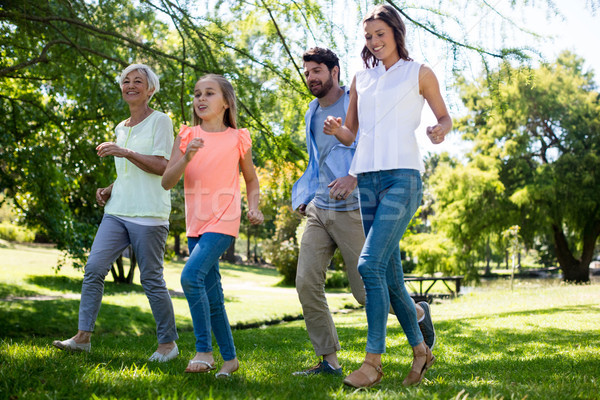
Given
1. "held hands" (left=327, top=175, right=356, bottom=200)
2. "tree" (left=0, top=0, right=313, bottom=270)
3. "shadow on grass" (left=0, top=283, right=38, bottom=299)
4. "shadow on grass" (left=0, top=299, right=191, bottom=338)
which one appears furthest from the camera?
"shadow on grass" (left=0, top=283, right=38, bottom=299)

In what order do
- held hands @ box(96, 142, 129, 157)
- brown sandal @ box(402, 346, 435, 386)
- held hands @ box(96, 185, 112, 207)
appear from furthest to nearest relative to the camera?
held hands @ box(96, 185, 112, 207) < held hands @ box(96, 142, 129, 157) < brown sandal @ box(402, 346, 435, 386)

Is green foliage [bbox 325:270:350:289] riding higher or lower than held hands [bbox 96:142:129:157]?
lower

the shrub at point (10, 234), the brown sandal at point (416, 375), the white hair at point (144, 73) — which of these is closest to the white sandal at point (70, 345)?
the white hair at point (144, 73)

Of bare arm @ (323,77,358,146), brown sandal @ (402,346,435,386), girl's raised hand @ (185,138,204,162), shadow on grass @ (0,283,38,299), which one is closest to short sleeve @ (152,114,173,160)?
girl's raised hand @ (185,138,204,162)

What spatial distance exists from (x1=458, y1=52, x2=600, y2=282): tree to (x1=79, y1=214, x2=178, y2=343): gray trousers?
832 inches

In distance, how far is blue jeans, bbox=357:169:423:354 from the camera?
9.45 feet

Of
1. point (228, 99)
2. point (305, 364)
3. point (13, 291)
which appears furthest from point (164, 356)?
point (13, 291)

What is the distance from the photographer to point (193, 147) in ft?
9.91

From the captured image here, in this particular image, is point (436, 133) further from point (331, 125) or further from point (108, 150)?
point (108, 150)

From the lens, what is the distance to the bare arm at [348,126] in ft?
9.98

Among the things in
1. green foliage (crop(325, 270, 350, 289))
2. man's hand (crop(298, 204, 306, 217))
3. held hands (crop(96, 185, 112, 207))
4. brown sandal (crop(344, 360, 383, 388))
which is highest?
held hands (crop(96, 185, 112, 207))

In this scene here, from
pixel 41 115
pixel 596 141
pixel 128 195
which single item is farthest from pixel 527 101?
pixel 128 195

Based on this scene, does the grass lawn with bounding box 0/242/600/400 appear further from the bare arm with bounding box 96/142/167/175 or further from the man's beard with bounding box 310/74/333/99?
the man's beard with bounding box 310/74/333/99

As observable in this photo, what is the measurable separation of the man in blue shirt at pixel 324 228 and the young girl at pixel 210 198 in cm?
49
